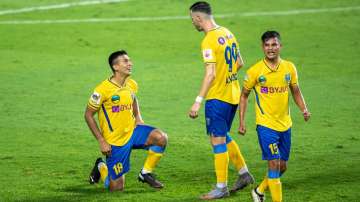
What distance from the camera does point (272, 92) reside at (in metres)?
9.73

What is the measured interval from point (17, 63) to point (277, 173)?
10.6m

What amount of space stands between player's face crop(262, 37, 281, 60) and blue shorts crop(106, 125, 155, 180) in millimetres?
2058

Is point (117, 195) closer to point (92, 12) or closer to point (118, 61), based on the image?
point (118, 61)

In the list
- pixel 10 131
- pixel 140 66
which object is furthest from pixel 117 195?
pixel 140 66

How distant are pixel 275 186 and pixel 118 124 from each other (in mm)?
2201

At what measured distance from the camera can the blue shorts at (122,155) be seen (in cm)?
1066

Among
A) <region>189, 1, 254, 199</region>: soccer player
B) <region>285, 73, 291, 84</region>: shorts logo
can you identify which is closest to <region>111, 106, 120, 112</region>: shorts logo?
<region>189, 1, 254, 199</region>: soccer player

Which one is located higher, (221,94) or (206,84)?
(206,84)

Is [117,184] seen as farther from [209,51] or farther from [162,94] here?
[162,94]

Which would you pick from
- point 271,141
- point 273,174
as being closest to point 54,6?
point 271,141

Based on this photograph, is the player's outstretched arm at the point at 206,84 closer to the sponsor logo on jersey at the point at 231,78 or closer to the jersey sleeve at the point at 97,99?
the sponsor logo on jersey at the point at 231,78

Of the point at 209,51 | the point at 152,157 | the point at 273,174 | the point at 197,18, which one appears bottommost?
the point at 273,174

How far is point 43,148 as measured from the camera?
42.2 feet

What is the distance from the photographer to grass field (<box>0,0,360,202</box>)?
36.2 ft
